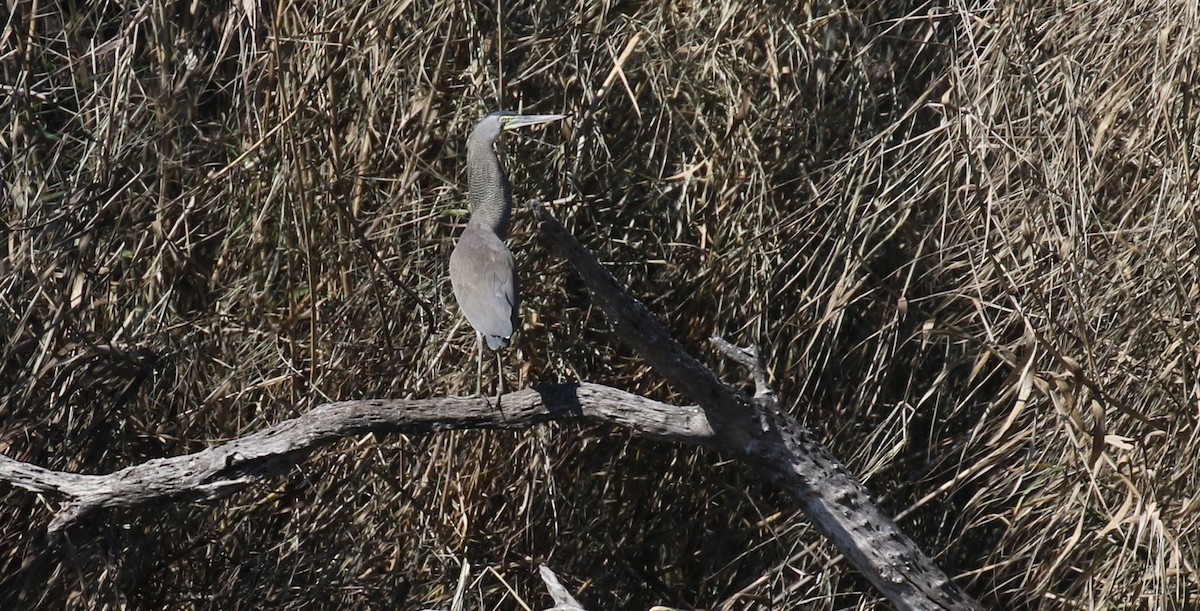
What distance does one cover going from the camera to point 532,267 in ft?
9.55

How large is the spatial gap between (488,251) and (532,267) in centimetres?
48

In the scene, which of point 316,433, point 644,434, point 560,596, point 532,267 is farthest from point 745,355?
point 532,267

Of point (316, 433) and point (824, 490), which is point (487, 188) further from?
point (824, 490)

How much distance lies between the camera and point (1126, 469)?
7.82ft

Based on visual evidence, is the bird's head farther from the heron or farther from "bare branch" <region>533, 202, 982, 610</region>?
"bare branch" <region>533, 202, 982, 610</region>

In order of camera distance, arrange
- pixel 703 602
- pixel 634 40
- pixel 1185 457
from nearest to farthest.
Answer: pixel 1185 457 → pixel 634 40 → pixel 703 602

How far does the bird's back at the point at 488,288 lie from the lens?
2.34 m

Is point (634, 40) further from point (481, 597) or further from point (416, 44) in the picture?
point (481, 597)

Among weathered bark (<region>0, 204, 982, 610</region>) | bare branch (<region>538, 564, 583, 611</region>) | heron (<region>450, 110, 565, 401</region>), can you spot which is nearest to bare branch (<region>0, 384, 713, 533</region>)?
weathered bark (<region>0, 204, 982, 610</region>)

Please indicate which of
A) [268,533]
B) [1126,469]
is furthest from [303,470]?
[1126,469]

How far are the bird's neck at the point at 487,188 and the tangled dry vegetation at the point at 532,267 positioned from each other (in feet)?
0.66

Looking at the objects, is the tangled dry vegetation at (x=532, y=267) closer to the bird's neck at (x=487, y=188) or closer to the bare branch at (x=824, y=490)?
the bird's neck at (x=487, y=188)

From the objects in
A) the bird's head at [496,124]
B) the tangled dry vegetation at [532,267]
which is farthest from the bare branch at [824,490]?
the bird's head at [496,124]

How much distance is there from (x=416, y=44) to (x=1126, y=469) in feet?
5.88
